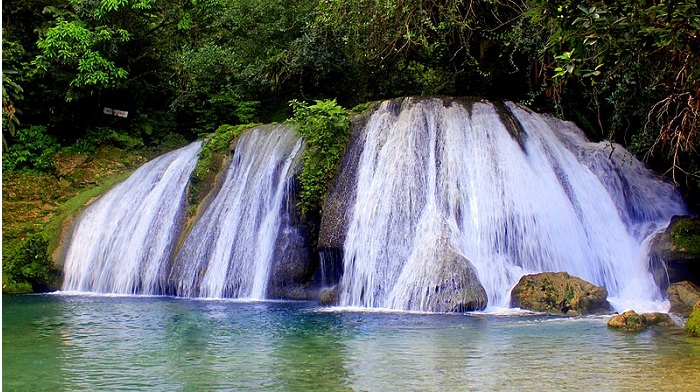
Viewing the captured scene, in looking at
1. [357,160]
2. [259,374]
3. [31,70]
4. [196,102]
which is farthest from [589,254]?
[31,70]

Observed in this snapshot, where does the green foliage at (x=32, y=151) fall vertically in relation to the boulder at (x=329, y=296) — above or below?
above

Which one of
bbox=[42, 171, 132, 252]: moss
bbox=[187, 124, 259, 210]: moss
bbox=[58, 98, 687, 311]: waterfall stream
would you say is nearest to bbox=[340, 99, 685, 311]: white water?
bbox=[58, 98, 687, 311]: waterfall stream

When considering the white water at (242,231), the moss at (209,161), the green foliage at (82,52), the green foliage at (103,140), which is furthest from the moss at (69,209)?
the white water at (242,231)

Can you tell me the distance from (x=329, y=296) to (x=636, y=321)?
522 centimetres

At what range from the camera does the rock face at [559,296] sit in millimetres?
10250

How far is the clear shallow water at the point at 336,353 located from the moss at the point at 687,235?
3.02 meters

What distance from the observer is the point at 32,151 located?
65.4ft

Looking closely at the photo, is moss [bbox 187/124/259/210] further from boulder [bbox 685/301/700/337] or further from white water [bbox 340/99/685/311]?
boulder [bbox 685/301/700/337]

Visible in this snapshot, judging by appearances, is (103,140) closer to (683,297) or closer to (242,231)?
(242,231)

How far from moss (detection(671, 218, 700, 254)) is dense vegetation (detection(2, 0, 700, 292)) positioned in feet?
8.89

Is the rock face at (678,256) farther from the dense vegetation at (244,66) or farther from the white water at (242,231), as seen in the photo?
the white water at (242,231)

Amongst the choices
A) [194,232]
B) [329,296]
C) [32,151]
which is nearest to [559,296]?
[329,296]

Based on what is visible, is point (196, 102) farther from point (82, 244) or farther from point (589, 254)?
point (589, 254)

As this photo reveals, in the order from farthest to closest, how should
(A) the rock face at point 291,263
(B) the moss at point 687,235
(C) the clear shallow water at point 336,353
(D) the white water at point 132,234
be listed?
(D) the white water at point 132,234
(A) the rock face at point 291,263
(B) the moss at point 687,235
(C) the clear shallow water at point 336,353
